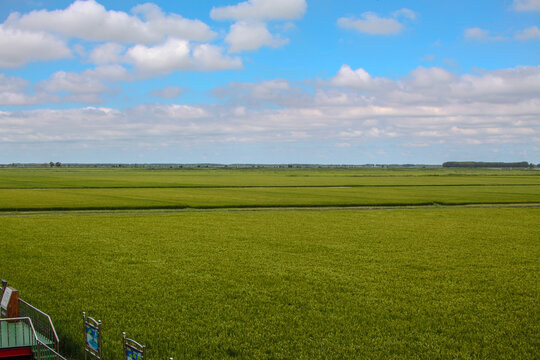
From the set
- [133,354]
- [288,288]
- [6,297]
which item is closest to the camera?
[133,354]

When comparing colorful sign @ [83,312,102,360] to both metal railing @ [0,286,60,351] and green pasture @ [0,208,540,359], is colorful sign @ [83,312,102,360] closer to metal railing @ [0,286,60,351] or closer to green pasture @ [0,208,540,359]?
metal railing @ [0,286,60,351]

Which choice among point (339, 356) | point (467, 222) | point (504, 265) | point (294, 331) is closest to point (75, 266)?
point (294, 331)

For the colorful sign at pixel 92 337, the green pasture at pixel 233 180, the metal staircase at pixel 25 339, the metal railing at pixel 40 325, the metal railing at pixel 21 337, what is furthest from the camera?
the green pasture at pixel 233 180

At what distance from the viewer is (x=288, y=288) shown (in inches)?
495

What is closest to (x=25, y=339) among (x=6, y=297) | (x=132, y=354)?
(x=6, y=297)

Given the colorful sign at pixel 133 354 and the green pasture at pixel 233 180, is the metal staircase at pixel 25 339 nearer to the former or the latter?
the colorful sign at pixel 133 354

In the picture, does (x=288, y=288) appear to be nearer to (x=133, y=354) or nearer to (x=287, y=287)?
(x=287, y=287)

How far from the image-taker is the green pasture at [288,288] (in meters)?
8.85

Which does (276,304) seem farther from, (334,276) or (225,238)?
(225,238)

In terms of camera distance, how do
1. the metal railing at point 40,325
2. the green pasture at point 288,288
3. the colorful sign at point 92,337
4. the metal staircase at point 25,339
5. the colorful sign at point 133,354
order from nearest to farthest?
the colorful sign at point 133,354
the colorful sign at point 92,337
the metal staircase at point 25,339
the metal railing at point 40,325
the green pasture at point 288,288

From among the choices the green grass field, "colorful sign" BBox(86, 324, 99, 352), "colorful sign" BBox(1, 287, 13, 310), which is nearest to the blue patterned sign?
"colorful sign" BBox(86, 324, 99, 352)

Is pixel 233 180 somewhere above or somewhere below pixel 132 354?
above

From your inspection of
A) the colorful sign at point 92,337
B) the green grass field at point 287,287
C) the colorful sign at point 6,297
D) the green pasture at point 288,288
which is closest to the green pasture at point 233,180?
the green grass field at point 287,287

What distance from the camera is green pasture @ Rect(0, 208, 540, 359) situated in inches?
348
